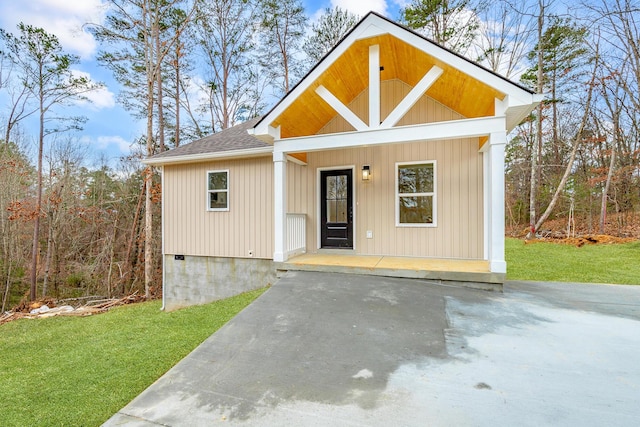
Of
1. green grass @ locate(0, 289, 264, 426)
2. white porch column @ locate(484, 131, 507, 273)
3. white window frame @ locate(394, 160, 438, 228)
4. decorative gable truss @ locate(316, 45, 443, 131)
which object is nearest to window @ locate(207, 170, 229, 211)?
green grass @ locate(0, 289, 264, 426)

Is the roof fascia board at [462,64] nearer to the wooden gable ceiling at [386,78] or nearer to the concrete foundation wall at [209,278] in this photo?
the wooden gable ceiling at [386,78]

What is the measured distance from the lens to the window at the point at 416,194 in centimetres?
600

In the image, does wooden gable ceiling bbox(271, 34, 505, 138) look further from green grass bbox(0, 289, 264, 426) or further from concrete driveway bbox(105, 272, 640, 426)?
green grass bbox(0, 289, 264, 426)

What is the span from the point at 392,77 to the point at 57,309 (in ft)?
37.2

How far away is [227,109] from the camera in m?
14.2

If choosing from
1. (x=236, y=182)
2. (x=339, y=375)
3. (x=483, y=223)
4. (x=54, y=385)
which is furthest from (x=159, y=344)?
(x=483, y=223)

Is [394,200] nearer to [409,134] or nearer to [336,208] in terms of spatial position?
[336,208]

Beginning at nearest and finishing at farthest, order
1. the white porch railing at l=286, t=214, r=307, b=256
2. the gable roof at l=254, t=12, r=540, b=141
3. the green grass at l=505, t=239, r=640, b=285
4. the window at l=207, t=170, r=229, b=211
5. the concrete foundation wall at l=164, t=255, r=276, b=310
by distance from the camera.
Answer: the gable roof at l=254, t=12, r=540, b=141 < the white porch railing at l=286, t=214, r=307, b=256 < the green grass at l=505, t=239, r=640, b=285 < the concrete foundation wall at l=164, t=255, r=276, b=310 < the window at l=207, t=170, r=229, b=211

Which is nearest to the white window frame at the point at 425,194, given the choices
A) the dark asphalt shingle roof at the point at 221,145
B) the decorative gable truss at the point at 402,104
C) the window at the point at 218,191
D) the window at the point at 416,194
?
the window at the point at 416,194

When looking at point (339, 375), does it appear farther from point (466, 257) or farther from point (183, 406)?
point (466, 257)

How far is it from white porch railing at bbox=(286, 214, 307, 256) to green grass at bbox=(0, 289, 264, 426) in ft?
4.27

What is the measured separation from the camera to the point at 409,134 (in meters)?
4.61

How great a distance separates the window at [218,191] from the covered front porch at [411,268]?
2.34 metres

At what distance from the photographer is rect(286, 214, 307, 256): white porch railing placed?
592 cm
